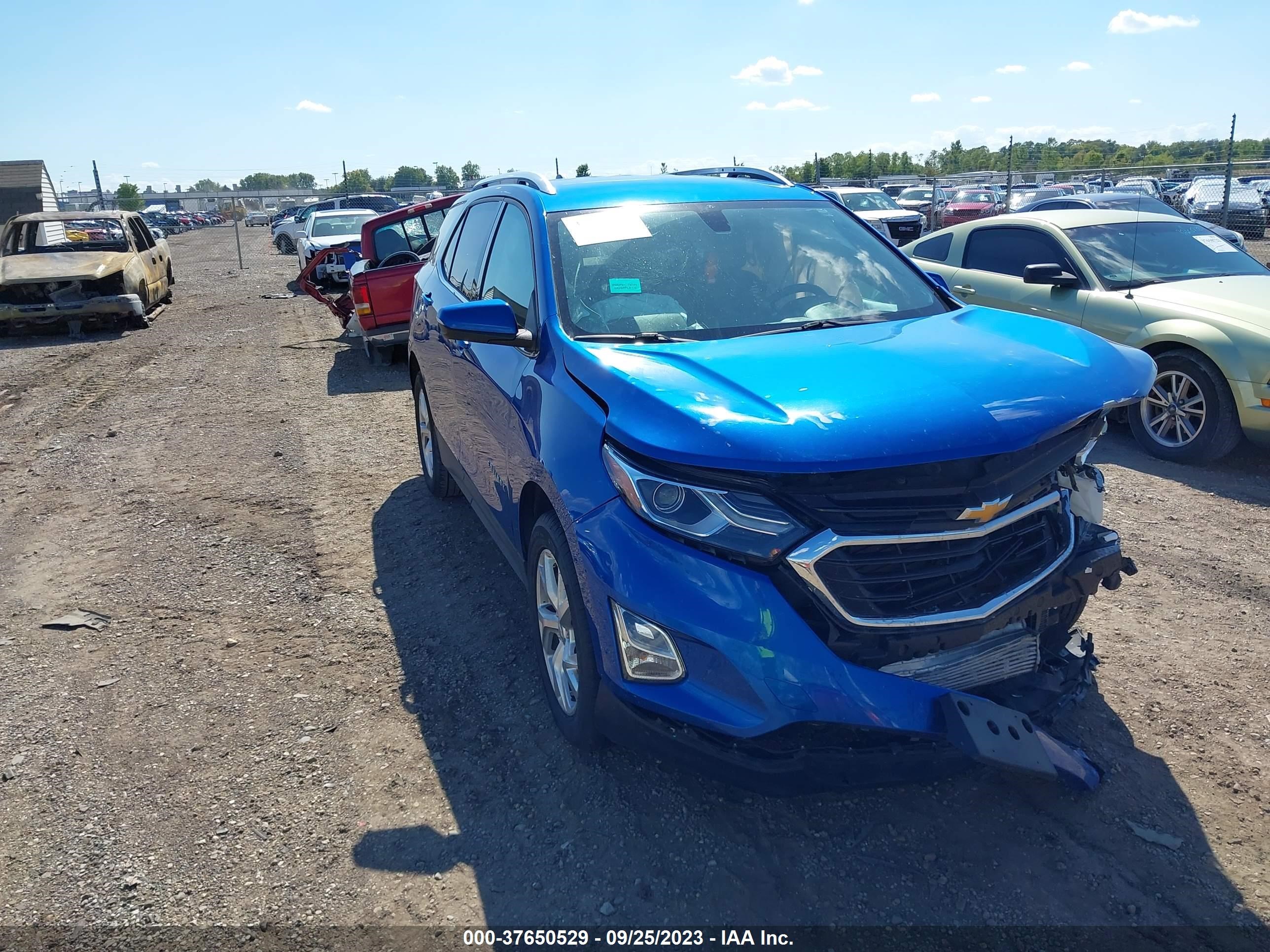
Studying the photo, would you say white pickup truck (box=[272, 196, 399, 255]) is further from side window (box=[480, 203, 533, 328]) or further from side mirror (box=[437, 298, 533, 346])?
side mirror (box=[437, 298, 533, 346])

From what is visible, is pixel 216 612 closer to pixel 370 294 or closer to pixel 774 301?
pixel 774 301

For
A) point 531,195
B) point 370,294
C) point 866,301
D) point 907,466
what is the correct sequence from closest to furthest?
point 907,466 < point 866,301 < point 531,195 < point 370,294

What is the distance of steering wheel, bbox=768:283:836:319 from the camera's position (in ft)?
12.2

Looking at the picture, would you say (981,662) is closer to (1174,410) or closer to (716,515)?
(716,515)

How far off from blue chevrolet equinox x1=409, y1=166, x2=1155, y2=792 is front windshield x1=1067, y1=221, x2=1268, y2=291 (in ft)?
14.7

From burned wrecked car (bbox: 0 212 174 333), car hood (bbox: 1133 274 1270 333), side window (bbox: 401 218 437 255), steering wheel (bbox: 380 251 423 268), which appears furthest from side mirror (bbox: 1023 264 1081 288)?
burned wrecked car (bbox: 0 212 174 333)

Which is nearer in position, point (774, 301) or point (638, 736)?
point (638, 736)

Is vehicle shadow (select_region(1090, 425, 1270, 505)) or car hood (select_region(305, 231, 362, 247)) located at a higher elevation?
car hood (select_region(305, 231, 362, 247))

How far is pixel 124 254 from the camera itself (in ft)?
48.8

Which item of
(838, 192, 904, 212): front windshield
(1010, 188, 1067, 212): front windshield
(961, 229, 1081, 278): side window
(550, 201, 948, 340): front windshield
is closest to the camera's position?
(550, 201, 948, 340): front windshield

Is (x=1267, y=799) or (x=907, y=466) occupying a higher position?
(x=907, y=466)

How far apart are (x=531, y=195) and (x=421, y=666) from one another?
2.19 m

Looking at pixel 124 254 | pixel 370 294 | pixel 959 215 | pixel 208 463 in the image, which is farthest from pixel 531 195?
pixel 959 215

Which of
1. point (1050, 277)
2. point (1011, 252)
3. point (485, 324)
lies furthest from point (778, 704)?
point (1011, 252)
